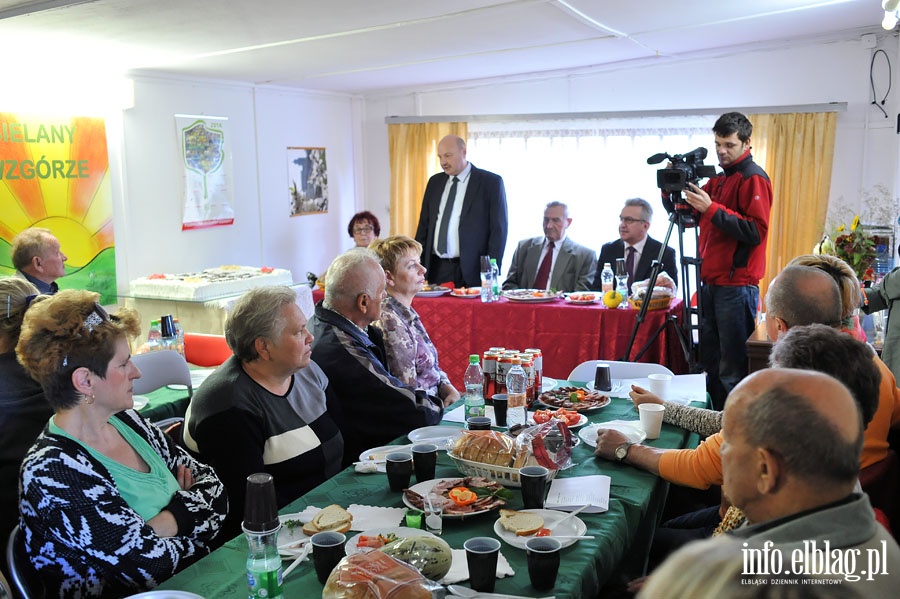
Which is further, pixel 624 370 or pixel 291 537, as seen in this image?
pixel 624 370

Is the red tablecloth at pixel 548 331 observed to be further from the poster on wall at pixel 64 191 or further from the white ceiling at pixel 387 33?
the poster on wall at pixel 64 191

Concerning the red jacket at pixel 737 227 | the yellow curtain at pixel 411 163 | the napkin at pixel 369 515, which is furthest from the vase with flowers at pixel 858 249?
the yellow curtain at pixel 411 163

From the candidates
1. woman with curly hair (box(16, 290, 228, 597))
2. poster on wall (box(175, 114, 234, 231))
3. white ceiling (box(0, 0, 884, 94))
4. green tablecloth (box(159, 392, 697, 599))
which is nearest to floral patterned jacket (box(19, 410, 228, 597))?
woman with curly hair (box(16, 290, 228, 597))

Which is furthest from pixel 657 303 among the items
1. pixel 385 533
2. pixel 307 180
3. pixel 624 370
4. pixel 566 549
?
pixel 307 180

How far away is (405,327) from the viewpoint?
309 cm

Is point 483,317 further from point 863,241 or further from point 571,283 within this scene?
point 863,241

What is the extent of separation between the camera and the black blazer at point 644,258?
512 cm

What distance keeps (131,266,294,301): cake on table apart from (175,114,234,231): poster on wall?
487mm

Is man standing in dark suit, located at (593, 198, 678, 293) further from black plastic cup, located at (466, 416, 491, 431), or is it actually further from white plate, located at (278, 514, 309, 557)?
white plate, located at (278, 514, 309, 557)

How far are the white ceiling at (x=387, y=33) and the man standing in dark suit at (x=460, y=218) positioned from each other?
85cm

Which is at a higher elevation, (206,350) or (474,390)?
(474,390)

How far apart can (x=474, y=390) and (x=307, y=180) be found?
496cm

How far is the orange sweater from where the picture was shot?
1958 millimetres

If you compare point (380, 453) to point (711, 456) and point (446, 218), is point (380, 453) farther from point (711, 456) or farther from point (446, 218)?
point (446, 218)
